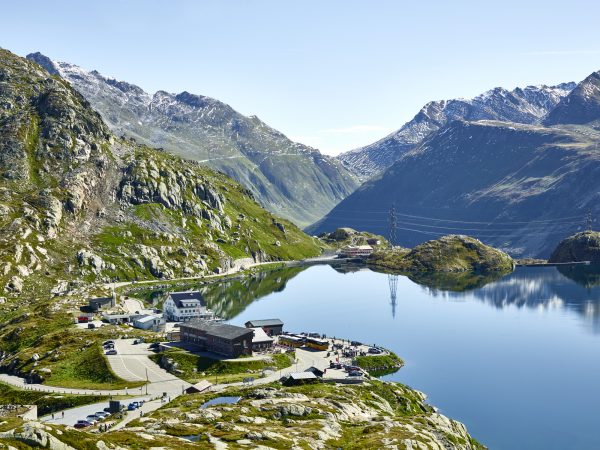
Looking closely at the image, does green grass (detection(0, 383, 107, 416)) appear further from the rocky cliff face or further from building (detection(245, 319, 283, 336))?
building (detection(245, 319, 283, 336))

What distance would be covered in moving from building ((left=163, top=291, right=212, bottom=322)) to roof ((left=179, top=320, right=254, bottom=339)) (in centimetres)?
4239

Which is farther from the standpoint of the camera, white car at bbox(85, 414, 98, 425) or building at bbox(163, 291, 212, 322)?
building at bbox(163, 291, 212, 322)

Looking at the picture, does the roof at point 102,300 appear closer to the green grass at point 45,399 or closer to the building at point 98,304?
the building at point 98,304

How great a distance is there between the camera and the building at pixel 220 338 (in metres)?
139

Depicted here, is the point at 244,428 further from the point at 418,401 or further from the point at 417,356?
the point at 417,356

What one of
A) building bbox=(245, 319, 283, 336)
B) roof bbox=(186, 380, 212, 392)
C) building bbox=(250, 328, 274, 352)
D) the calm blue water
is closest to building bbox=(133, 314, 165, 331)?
building bbox=(245, 319, 283, 336)

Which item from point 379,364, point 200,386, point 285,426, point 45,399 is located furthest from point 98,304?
point 285,426

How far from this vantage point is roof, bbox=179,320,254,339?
13962 cm

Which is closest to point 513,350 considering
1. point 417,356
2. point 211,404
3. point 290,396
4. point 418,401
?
point 417,356

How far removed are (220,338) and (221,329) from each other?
4.92m

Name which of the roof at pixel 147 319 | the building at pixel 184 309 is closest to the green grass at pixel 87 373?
the roof at pixel 147 319

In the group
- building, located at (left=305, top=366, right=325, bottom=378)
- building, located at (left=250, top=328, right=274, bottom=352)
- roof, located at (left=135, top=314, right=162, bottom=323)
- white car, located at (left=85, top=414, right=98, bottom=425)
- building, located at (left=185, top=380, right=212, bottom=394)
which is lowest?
building, located at (left=305, top=366, right=325, bottom=378)

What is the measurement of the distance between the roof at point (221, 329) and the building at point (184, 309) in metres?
42.4

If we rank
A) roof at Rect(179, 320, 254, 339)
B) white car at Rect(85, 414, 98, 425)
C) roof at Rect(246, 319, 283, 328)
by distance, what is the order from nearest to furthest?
white car at Rect(85, 414, 98, 425) < roof at Rect(179, 320, 254, 339) < roof at Rect(246, 319, 283, 328)
